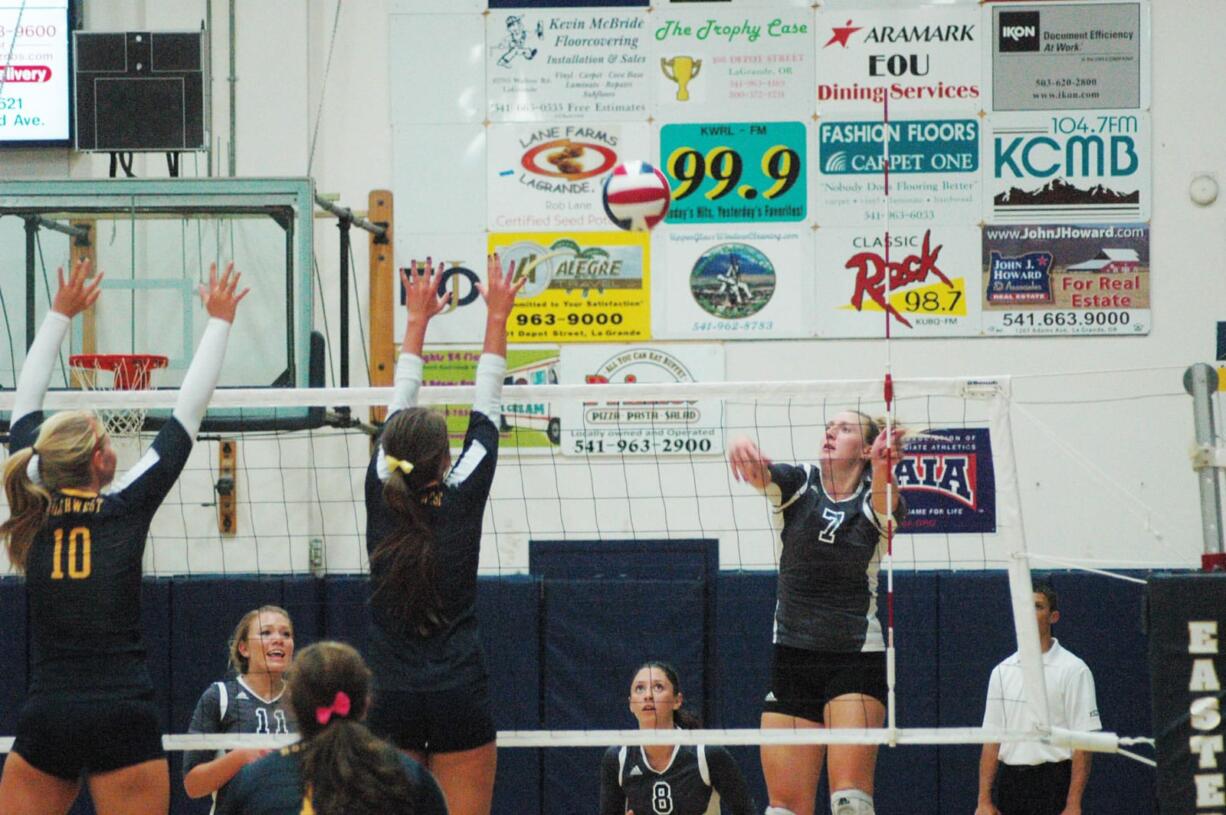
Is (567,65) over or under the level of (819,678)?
over

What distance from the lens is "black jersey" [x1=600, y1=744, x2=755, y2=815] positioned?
6488 millimetres

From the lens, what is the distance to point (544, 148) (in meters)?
10.2

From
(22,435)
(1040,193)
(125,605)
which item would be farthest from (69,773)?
(1040,193)

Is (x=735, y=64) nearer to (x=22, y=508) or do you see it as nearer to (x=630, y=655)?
(x=630, y=655)

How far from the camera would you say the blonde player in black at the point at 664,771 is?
6.50 meters

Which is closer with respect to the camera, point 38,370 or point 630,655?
point 38,370

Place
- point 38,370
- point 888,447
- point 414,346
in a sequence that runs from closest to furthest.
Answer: point 38,370, point 414,346, point 888,447

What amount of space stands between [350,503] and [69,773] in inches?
239

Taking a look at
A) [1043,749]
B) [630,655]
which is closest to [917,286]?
[630,655]

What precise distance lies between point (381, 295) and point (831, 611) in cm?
542

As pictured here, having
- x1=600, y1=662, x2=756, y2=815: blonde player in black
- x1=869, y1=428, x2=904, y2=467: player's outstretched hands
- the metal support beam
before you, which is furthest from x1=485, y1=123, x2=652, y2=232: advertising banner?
x1=869, y1=428, x2=904, y2=467: player's outstretched hands

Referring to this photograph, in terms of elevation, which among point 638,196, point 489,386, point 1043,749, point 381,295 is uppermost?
point 638,196

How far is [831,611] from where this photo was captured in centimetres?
540

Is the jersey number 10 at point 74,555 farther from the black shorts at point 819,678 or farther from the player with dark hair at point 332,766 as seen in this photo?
the black shorts at point 819,678
